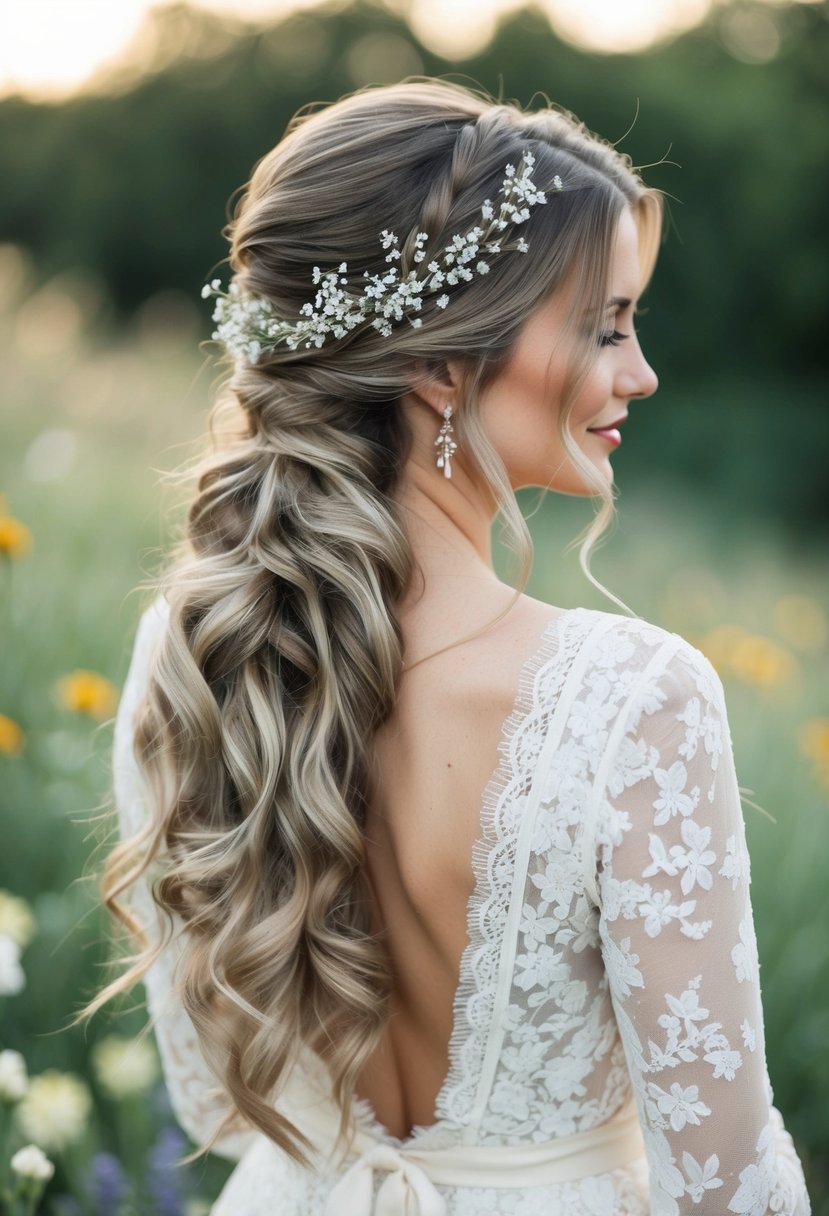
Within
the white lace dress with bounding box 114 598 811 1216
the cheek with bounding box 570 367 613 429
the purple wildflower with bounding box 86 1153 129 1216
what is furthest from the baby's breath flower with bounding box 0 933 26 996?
the cheek with bounding box 570 367 613 429

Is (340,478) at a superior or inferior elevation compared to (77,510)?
superior

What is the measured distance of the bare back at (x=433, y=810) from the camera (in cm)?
138

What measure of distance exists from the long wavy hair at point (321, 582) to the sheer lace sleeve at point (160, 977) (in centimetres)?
20

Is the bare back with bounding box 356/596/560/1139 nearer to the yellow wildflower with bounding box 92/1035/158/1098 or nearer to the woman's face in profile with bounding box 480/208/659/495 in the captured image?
the woman's face in profile with bounding box 480/208/659/495

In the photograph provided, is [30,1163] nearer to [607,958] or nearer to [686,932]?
[607,958]

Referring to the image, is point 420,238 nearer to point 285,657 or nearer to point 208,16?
point 285,657

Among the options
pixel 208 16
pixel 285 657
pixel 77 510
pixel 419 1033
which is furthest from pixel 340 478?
pixel 208 16

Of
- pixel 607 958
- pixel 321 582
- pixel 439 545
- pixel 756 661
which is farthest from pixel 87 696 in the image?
pixel 756 661

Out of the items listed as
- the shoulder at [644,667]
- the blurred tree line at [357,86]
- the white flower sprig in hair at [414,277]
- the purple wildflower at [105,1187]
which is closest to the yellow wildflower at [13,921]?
the purple wildflower at [105,1187]

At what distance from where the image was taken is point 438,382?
1.55 m

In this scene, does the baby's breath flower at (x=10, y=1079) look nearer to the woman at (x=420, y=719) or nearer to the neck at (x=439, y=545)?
the woman at (x=420, y=719)

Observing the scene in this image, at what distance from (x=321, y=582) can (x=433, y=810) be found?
14.0 inches

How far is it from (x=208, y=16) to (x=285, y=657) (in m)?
16.8

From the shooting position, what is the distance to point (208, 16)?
1578cm
